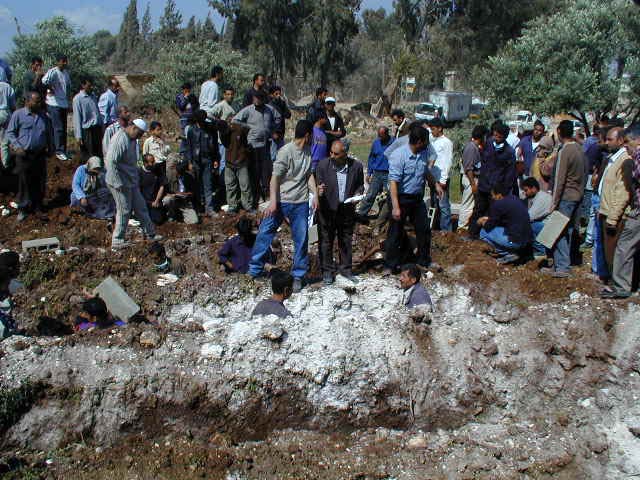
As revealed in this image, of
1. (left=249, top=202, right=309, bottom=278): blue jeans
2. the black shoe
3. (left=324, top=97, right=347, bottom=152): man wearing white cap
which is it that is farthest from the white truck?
(left=249, top=202, right=309, bottom=278): blue jeans

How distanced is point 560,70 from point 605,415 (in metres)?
8.68

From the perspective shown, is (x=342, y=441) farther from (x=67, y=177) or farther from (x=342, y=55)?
(x=342, y=55)

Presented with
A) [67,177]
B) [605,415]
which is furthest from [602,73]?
[67,177]

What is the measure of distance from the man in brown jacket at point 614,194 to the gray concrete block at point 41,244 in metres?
7.22

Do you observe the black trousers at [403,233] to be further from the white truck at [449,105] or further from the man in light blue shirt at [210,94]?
the white truck at [449,105]

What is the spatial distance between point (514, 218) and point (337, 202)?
252cm

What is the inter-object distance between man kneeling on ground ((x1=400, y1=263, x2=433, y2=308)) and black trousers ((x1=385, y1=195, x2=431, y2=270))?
0.84 metres

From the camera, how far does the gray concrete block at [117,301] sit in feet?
21.6

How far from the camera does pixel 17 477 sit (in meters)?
4.93

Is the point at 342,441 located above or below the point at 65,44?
below

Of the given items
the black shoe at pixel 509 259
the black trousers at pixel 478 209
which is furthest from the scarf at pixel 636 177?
the black trousers at pixel 478 209

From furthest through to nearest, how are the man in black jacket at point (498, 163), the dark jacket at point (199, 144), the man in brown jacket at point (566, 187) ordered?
1. the dark jacket at point (199, 144)
2. the man in black jacket at point (498, 163)
3. the man in brown jacket at point (566, 187)

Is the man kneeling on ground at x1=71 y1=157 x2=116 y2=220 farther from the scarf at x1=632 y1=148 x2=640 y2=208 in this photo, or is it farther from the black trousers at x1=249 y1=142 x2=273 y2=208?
the scarf at x1=632 y1=148 x2=640 y2=208

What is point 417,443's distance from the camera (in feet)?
18.9
